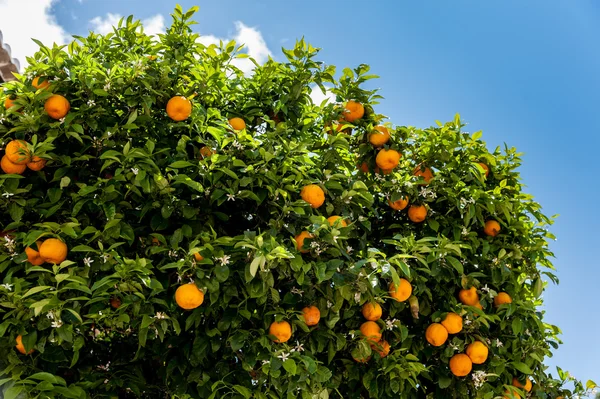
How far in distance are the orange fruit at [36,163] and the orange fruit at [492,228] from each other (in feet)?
8.96

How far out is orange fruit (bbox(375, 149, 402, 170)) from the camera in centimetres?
392

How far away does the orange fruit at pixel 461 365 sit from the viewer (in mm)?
3691

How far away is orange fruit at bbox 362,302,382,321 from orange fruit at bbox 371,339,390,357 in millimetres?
161

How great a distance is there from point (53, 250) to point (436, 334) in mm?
2157

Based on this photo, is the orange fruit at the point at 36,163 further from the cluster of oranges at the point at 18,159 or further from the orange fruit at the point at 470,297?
the orange fruit at the point at 470,297

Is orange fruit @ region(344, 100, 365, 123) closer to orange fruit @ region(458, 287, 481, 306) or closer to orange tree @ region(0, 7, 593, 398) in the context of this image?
orange tree @ region(0, 7, 593, 398)

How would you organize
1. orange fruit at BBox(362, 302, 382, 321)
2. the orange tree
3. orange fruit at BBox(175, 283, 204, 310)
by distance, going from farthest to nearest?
orange fruit at BBox(362, 302, 382, 321)
the orange tree
orange fruit at BBox(175, 283, 204, 310)

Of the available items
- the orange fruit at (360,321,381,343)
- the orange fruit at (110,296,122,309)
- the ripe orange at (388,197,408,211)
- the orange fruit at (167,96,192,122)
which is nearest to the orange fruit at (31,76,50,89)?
the orange fruit at (167,96,192,122)

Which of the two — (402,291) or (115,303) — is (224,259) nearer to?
(115,303)

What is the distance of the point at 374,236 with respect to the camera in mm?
4297

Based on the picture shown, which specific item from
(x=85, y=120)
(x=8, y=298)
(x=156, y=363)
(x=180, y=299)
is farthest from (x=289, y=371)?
(x=85, y=120)

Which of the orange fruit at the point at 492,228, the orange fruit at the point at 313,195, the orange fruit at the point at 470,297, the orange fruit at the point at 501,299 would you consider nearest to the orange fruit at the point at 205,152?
the orange fruit at the point at 313,195

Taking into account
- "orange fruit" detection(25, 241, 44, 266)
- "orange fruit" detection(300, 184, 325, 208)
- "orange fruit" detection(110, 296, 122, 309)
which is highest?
"orange fruit" detection(300, 184, 325, 208)

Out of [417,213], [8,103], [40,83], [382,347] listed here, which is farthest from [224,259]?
[8,103]
